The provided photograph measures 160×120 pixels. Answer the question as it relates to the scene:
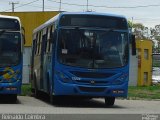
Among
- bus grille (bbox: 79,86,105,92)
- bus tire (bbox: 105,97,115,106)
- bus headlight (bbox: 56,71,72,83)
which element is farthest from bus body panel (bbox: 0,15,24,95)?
bus tire (bbox: 105,97,115,106)

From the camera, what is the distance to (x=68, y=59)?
2023cm

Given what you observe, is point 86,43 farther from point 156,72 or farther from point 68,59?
point 156,72

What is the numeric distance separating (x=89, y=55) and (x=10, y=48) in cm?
310

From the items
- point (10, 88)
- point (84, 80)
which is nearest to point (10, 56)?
point (10, 88)

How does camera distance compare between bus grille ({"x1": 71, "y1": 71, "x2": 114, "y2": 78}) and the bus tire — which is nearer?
bus grille ({"x1": 71, "y1": 71, "x2": 114, "y2": 78})

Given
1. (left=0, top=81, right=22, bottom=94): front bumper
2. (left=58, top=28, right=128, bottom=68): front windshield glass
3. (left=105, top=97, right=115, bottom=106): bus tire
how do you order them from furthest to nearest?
(left=105, top=97, right=115, bottom=106): bus tire < (left=0, top=81, right=22, bottom=94): front bumper < (left=58, top=28, right=128, bottom=68): front windshield glass

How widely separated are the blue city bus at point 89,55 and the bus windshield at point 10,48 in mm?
1318

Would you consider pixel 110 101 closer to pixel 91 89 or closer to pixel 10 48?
pixel 91 89

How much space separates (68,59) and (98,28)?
1618mm

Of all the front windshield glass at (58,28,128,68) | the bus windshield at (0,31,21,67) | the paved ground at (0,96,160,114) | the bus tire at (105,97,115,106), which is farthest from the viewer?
the bus tire at (105,97,115,106)

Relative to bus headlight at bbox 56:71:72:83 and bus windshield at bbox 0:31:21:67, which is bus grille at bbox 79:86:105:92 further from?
bus windshield at bbox 0:31:21:67

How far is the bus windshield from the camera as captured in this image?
21.0 meters

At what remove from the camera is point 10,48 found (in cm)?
2116

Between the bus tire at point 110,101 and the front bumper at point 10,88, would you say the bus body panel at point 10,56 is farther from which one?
the bus tire at point 110,101
